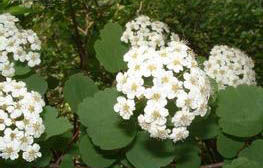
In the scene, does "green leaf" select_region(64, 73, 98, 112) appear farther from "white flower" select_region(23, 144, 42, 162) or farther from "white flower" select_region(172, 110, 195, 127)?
"white flower" select_region(172, 110, 195, 127)

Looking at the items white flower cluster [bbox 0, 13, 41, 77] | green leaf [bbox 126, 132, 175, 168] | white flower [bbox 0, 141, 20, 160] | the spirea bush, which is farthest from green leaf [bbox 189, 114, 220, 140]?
white flower cluster [bbox 0, 13, 41, 77]

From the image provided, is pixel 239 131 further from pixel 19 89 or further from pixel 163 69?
pixel 19 89

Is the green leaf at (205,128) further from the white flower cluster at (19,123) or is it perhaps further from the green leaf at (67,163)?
the white flower cluster at (19,123)

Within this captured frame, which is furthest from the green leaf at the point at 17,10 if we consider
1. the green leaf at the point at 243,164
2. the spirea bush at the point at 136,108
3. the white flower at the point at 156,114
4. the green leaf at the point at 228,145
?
the green leaf at the point at 243,164

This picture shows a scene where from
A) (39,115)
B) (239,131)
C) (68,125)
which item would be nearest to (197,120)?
(239,131)

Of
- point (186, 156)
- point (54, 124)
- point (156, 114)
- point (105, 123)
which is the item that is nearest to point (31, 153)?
point (54, 124)

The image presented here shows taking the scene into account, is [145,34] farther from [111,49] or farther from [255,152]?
[255,152]
